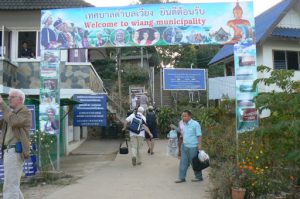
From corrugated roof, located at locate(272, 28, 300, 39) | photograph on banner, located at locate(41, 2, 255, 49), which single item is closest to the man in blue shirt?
photograph on banner, located at locate(41, 2, 255, 49)

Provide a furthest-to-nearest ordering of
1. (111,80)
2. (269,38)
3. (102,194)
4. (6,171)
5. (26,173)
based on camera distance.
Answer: (111,80), (269,38), (26,173), (102,194), (6,171)

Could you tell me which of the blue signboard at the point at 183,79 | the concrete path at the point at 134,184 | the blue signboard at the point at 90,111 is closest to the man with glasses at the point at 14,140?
the concrete path at the point at 134,184

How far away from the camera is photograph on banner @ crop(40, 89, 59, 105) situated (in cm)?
1067

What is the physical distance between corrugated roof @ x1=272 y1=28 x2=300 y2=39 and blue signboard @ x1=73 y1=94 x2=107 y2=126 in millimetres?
9574

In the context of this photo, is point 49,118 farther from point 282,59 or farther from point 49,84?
point 282,59

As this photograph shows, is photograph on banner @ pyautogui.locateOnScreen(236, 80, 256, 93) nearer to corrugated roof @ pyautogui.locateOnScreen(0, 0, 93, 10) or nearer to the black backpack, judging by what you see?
the black backpack

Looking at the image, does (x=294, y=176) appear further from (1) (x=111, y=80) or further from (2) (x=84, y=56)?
(1) (x=111, y=80)

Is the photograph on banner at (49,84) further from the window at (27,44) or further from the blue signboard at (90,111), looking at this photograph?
Result: the window at (27,44)

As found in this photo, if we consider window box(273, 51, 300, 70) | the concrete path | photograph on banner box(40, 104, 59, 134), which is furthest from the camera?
window box(273, 51, 300, 70)

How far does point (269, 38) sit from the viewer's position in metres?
20.1

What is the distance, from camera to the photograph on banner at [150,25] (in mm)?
10234

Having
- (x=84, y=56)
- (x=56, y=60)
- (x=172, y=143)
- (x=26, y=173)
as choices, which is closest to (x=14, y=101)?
(x=26, y=173)

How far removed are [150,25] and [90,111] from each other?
6091mm

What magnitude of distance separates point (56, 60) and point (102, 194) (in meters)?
4.18
